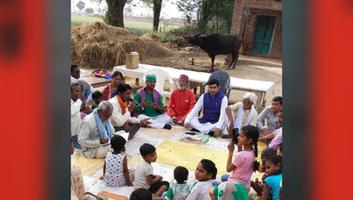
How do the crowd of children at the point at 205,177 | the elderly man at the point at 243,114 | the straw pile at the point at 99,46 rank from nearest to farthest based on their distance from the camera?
the crowd of children at the point at 205,177 < the elderly man at the point at 243,114 < the straw pile at the point at 99,46

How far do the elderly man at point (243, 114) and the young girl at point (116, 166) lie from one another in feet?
6.42

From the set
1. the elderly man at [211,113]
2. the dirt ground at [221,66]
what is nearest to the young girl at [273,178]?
the elderly man at [211,113]

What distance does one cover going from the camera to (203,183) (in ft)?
9.71

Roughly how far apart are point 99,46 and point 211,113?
6270 millimetres

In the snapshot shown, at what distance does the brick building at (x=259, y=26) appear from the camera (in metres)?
13.7

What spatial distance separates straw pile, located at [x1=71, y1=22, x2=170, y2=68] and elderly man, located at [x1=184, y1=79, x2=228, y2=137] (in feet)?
19.2

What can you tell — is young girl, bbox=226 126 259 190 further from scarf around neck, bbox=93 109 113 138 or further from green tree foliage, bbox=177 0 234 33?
green tree foliage, bbox=177 0 234 33

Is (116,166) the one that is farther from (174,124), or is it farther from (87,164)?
(174,124)

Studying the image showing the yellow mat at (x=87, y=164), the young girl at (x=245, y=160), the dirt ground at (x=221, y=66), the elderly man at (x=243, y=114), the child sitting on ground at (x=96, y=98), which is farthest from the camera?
the dirt ground at (x=221, y=66)

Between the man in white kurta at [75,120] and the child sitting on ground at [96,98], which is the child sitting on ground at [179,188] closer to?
the man in white kurta at [75,120]
